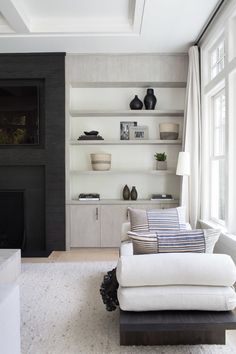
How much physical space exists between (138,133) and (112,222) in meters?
1.44

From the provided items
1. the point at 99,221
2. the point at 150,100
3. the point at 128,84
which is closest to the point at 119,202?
the point at 99,221

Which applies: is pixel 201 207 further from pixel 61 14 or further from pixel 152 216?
pixel 61 14

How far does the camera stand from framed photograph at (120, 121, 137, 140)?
5113 millimetres

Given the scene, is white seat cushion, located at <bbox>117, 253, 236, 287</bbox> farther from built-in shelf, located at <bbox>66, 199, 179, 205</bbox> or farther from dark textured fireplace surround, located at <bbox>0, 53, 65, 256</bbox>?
dark textured fireplace surround, located at <bbox>0, 53, 65, 256</bbox>

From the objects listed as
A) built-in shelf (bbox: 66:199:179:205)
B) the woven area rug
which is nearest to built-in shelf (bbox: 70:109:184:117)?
built-in shelf (bbox: 66:199:179:205)

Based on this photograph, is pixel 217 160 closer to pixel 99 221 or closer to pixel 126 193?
pixel 126 193

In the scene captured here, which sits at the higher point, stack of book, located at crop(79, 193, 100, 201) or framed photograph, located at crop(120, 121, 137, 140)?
framed photograph, located at crop(120, 121, 137, 140)

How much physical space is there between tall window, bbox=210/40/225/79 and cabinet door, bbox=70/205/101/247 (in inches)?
97.6

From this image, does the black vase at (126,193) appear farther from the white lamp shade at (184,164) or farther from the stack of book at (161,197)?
the white lamp shade at (184,164)

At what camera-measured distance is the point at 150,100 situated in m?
4.93

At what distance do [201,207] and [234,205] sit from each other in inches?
44.5

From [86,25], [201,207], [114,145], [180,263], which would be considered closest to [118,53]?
[86,25]

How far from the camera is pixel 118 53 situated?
190 inches

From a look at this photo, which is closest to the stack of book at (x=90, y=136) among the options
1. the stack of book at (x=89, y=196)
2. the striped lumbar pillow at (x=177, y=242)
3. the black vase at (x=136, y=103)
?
the black vase at (x=136, y=103)
